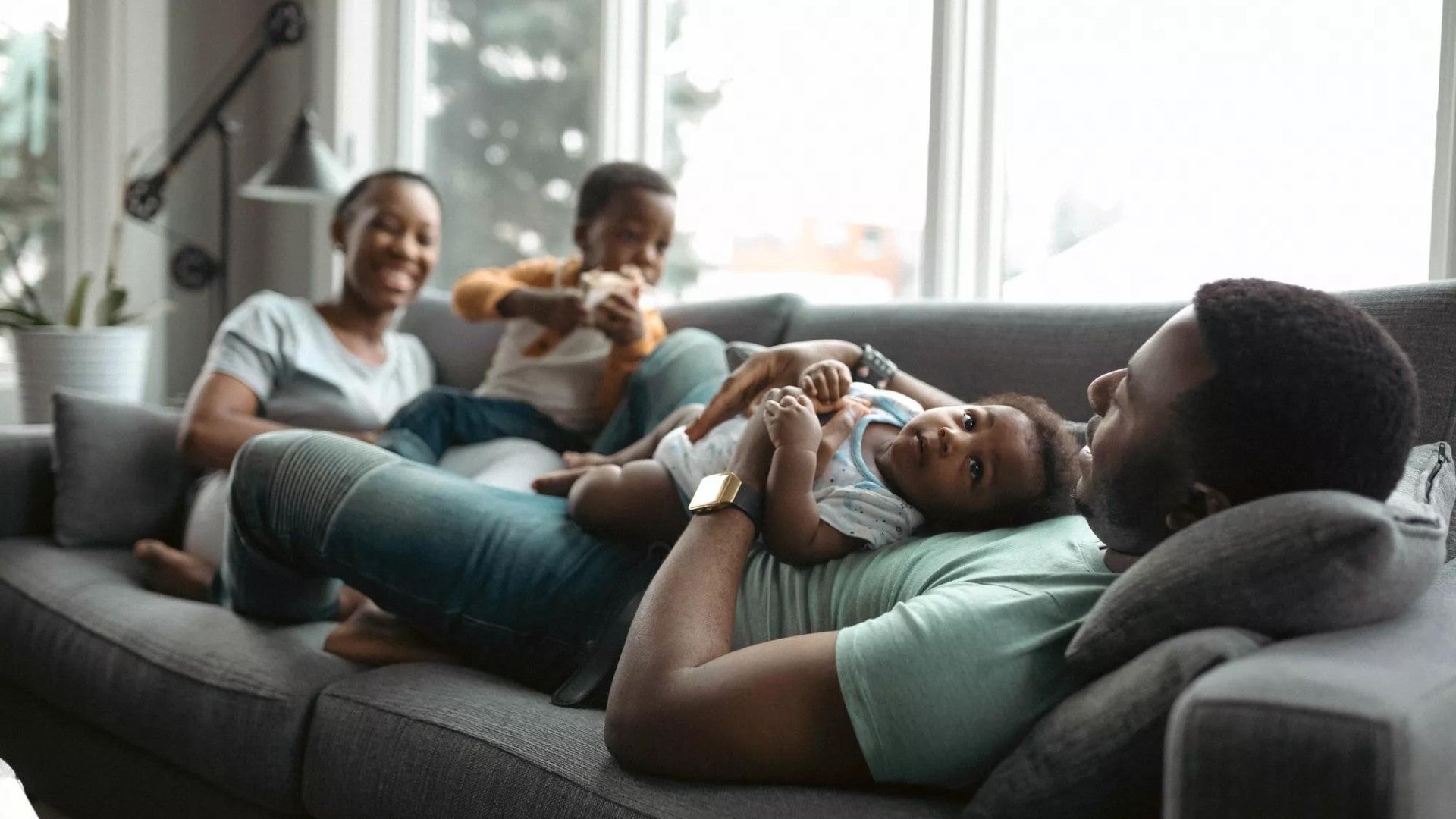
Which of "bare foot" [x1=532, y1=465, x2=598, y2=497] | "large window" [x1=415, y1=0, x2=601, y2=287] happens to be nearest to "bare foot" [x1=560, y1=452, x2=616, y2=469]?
"bare foot" [x1=532, y1=465, x2=598, y2=497]

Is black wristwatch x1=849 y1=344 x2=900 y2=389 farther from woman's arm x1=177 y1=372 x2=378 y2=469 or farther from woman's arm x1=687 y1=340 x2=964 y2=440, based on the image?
woman's arm x1=177 y1=372 x2=378 y2=469

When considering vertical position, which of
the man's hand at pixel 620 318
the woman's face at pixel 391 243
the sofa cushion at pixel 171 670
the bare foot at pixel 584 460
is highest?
the woman's face at pixel 391 243

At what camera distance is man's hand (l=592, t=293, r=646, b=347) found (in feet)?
7.00

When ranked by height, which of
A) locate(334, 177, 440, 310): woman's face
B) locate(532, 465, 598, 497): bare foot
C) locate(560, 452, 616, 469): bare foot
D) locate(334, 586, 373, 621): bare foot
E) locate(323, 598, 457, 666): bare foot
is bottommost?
locate(334, 586, 373, 621): bare foot

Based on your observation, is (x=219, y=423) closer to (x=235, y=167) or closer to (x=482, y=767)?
(x=482, y=767)

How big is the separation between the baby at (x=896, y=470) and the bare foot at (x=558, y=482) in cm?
45

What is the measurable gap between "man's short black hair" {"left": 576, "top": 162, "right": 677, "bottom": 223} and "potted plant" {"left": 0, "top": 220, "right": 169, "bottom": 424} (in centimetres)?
161

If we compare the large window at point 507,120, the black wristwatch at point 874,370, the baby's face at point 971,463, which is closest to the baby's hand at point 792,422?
the baby's face at point 971,463

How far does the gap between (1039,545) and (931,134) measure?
1.63 metres

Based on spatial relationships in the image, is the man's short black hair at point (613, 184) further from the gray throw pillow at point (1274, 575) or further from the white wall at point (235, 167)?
the white wall at point (235, 167)

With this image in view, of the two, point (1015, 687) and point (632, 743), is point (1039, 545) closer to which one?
point (1015, 687)

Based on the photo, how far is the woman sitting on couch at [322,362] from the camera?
2.22 meters

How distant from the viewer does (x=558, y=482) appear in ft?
5.76

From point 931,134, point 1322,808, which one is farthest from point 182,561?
point 1322,808
